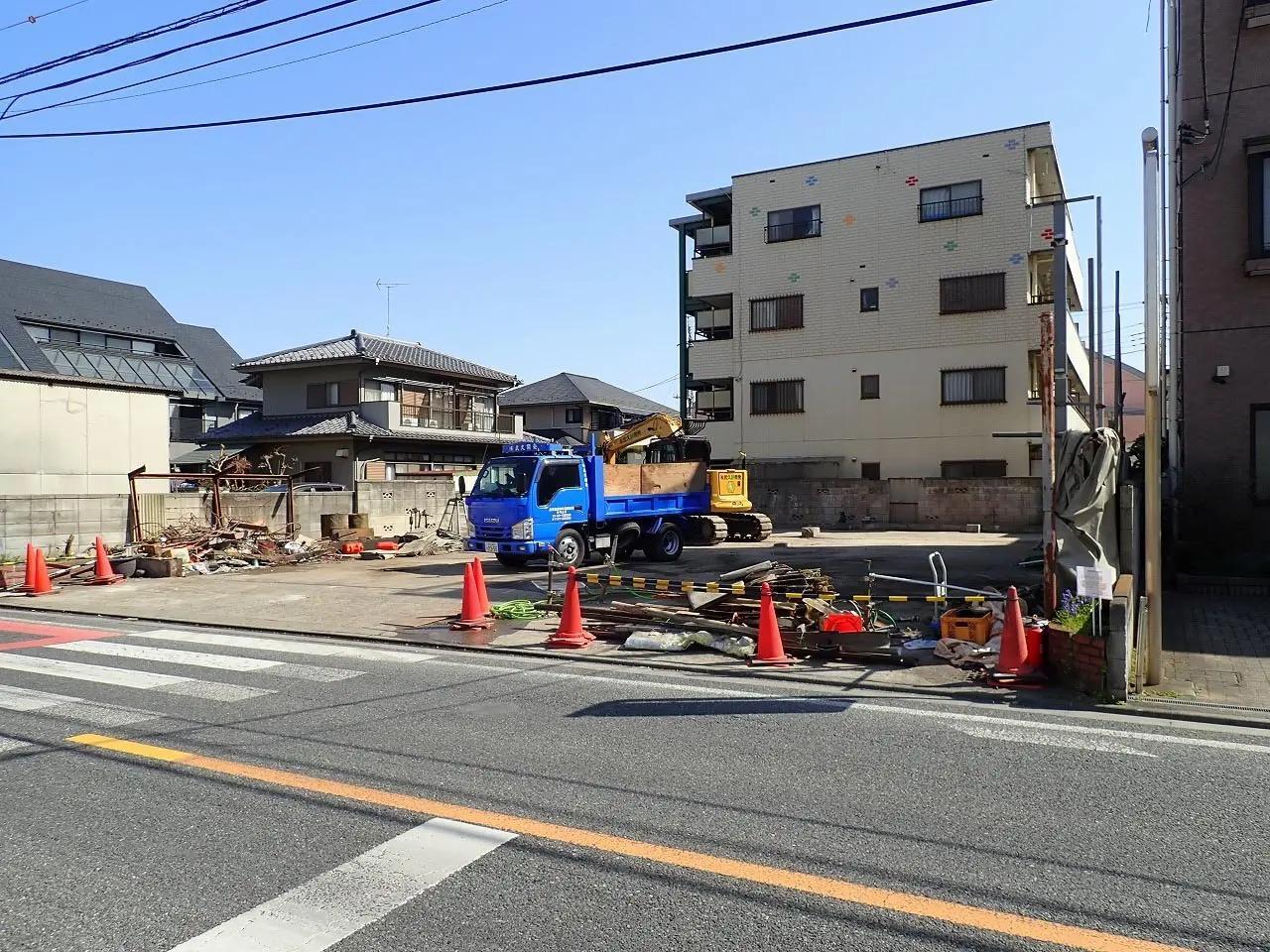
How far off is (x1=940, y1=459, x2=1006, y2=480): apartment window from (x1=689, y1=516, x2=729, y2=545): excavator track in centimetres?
1151

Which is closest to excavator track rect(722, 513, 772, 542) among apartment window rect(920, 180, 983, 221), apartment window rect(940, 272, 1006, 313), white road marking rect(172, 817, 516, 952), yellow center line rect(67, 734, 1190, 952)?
apartment window rect(940, 272, 1006, 313)

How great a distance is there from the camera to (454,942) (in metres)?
3.34

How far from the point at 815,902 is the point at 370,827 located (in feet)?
7.04

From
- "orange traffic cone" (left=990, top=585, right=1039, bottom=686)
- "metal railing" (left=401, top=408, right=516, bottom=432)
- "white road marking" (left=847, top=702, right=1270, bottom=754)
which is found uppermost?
"metal railing" (left=401, top=408, right=516, bottom=432)

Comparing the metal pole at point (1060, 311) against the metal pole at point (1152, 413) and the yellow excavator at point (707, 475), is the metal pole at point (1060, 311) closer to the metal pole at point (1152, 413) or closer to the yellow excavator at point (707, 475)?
the metal pole at point (1152, 413)

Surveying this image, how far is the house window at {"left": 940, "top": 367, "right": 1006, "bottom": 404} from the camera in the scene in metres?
32.0

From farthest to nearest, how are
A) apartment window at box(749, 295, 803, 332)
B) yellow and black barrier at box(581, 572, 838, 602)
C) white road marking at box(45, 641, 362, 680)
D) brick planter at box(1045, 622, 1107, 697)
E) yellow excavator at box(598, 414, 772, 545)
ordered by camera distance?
apartment window at box(749, 295, 803, 332)
yellow excavator at box(598, 414, 772, 545)
yellow and black barrier at box(581, 572, 838, 602)
white road marking at box(45, 641, 362, 680)
brick planter at box(1045, 622, 1107, 697)

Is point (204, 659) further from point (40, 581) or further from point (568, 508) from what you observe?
point (568, 508)

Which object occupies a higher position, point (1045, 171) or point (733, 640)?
point (1045, 171)

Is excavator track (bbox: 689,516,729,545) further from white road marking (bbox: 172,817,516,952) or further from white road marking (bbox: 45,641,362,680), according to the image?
white road marking (bbox: 172,817,516,952)

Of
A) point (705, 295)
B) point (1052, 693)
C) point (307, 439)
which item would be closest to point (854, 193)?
point (705, 295)

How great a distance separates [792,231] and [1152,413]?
29.8 metres

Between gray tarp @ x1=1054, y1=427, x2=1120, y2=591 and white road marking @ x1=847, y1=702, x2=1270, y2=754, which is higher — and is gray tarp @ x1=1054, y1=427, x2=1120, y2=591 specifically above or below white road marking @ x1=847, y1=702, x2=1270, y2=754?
above

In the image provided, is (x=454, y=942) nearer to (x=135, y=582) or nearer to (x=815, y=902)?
(x=815, y=902)
